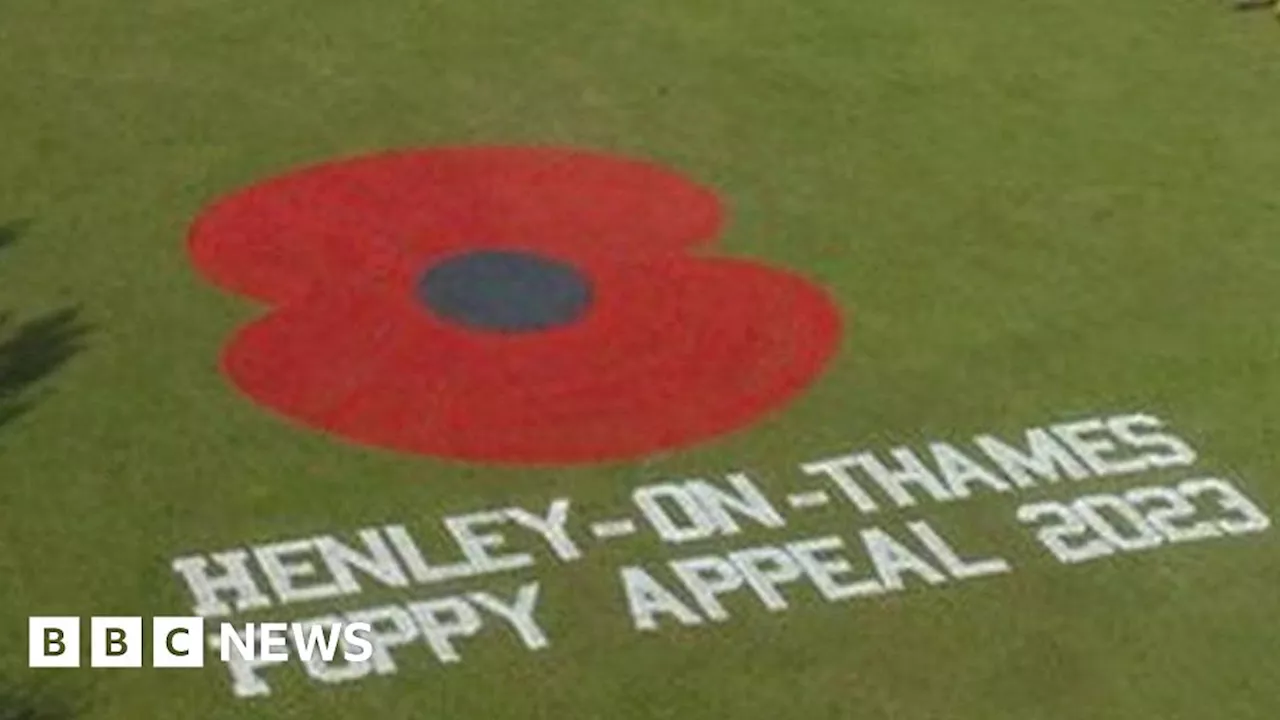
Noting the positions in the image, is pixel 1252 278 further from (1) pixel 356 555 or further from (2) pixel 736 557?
(1) pixel 356 555

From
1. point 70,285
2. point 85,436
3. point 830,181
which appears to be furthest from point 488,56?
point 85,436

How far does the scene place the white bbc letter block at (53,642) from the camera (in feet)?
32.6

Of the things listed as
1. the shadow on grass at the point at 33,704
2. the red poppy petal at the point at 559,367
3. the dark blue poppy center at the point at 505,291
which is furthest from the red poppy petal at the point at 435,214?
the shadow on grass at the point at 33,704

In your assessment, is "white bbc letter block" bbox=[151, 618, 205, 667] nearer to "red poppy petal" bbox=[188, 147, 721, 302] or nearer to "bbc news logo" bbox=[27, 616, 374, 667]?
"bbc news logo" bbox=[27, 616, 374, 667]

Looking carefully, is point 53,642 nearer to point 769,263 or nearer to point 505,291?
point 505,291

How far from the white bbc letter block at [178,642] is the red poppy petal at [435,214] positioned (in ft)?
9.94

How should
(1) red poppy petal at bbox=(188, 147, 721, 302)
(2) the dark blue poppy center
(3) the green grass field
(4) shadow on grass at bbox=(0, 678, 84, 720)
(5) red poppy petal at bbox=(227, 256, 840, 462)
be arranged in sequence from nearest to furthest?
(4) shadow on grass at bbox=(0, 678, 84, 720), (3) the green grass field, (5) red poppy petal at bbox=(227, 256, 840, 462), (2) the dark blue poppy center, (1) red poppy petal at bbox=(188, 147, 721, 302)

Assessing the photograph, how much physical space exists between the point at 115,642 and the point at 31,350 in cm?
266

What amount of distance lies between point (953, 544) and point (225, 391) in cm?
369

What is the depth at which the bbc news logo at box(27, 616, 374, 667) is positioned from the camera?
32.8 feet

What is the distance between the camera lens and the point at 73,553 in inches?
420

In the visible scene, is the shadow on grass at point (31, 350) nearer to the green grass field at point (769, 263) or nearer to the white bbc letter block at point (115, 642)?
the green grass field at point (769, 263)

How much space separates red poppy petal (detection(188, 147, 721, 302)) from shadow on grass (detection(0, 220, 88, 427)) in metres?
0.94

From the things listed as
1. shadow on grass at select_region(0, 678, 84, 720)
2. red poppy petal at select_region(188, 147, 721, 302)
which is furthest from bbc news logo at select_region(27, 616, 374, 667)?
red poppy petal at select_region(188, 147, 721, 302)
